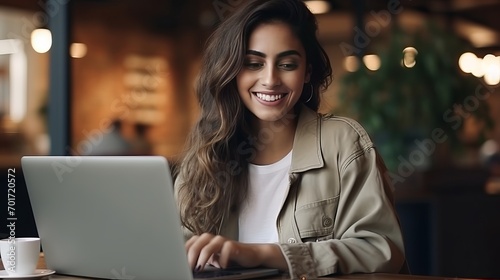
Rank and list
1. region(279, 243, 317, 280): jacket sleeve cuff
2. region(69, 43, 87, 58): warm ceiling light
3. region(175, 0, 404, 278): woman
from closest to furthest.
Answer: region(279, 243, 317, 280): jacket sleeve cuff
region(175, 0, 404, 278): woman
region(69, 43, 87, 58): warm ceiling light

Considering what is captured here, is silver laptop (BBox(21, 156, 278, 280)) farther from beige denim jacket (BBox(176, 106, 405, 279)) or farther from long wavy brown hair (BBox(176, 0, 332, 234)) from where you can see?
long wavy brown hair (BBox(176, 0, 332, 234))

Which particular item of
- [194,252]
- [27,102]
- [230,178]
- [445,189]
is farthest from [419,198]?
[27,102]

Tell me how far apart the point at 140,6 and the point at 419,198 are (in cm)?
498

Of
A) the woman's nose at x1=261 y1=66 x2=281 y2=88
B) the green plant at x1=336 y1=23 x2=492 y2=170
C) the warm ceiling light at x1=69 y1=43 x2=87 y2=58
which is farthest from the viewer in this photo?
the warm ceiling light at x1=69 y1=43 x2=87 y2=58

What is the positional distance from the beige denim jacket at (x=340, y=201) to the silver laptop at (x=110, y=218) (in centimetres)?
25

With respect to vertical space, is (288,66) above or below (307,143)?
above

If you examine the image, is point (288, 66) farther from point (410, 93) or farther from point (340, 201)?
point (410, 93)

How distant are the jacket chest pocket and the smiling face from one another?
10.7 inches

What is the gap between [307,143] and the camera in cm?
201

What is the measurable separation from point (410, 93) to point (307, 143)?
3.26 metres

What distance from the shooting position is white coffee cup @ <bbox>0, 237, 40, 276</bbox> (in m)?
1.71

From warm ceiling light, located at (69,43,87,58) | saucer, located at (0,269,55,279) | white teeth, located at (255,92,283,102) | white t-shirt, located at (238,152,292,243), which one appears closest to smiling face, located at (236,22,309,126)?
white teeth, located at (255,92,283,102)

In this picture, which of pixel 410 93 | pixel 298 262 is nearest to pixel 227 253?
pixel 298 262

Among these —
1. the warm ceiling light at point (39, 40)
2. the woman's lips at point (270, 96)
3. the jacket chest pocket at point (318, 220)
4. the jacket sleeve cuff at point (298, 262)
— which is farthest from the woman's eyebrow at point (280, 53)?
the warm ceiling light at point (39, 40)
